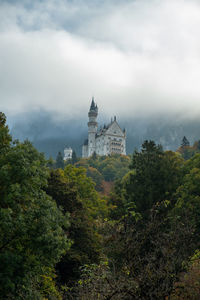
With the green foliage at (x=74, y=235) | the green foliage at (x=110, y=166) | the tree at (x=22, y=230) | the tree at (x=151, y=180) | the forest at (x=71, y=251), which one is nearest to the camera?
the forest at (x=71, y=251)

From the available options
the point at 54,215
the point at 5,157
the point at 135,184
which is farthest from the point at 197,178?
the point at 5,157

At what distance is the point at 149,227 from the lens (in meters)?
14.4

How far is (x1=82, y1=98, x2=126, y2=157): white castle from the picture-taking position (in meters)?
153

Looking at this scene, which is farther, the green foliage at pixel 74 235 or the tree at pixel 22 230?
the green foliage at pixel 74 235

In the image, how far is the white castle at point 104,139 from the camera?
153000 millimetres

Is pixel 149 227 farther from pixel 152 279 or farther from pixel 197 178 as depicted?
pixel 197 178

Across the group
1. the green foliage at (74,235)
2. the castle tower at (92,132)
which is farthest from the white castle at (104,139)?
the green foliage at (74,235)

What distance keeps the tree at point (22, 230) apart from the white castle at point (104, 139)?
5276 inches

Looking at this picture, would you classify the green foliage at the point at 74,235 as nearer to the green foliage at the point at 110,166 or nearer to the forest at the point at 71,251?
the forest at the point at 71,251

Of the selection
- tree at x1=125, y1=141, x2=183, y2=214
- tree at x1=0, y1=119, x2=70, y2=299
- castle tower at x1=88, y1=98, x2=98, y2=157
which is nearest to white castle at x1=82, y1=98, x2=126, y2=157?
castle tower at x1=88, y1=98, x2=98, y2=157

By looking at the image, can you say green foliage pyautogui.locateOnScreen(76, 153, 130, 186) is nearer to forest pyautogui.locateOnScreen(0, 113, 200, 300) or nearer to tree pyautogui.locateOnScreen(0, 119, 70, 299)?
forest pyautogui.locateOnScreen(0, 113, 200, 300)

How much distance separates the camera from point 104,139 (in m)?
153

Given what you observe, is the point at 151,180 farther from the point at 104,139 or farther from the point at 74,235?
the point at 104,139

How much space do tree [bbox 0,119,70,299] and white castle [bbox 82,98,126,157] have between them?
13400 centimetres
